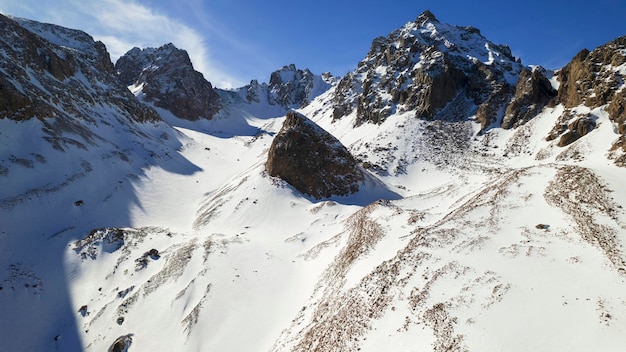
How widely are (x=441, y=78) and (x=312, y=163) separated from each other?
4310 cm

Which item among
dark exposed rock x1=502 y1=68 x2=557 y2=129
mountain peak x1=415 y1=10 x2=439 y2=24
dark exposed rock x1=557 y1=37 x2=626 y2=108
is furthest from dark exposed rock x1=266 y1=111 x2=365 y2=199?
mountain peak x1=415 y1=10 x2=439 y2=24

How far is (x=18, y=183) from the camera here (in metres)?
37.1

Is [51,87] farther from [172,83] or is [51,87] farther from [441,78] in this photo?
[172,83]

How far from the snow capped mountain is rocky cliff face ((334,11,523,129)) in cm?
55

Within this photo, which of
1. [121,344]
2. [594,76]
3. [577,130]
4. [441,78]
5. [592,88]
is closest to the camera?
[121,344]

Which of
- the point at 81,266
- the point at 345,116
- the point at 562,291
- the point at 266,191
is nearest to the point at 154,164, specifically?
the point at 266,191

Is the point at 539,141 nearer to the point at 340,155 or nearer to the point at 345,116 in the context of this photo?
the point at 340,155

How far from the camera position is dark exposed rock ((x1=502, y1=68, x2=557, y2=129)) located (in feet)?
188

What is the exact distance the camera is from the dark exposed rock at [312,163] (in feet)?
150

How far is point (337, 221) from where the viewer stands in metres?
36.1

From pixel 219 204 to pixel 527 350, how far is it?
125 feet

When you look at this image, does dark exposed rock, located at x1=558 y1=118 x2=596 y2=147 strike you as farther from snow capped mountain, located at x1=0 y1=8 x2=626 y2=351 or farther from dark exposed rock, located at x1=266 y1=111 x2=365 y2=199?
dark exposed rock, located at x1=266 y1=111 x2=365 y2=199

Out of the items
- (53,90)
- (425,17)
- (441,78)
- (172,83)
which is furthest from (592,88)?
(172,83)

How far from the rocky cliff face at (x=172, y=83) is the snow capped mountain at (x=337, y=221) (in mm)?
51510
